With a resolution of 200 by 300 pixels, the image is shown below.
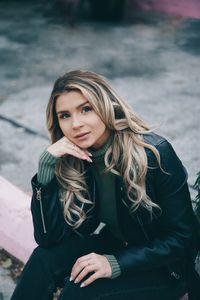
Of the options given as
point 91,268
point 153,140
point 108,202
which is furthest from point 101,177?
point 91,268

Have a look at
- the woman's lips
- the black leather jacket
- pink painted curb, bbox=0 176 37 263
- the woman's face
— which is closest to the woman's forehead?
the woman's face

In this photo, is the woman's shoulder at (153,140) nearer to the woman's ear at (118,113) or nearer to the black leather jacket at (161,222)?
the black leather jacket at (161,222)

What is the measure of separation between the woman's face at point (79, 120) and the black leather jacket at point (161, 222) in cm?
24

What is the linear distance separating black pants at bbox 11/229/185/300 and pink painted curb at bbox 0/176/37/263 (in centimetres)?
75

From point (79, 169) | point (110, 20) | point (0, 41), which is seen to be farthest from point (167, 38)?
Result: point (79, 169)

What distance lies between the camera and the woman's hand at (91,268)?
250 centimetres

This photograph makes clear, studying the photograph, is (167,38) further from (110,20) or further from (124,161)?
(124,161)

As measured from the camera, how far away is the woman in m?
2.51

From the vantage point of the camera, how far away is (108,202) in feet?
9.00

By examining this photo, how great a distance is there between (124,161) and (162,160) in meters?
0.19

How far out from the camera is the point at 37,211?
2.74 metres

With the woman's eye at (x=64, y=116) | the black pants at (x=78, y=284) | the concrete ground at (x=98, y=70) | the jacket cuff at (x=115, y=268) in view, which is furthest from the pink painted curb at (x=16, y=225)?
the woman's eye at (x=64, y=116)

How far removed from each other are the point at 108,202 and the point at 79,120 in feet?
1.57

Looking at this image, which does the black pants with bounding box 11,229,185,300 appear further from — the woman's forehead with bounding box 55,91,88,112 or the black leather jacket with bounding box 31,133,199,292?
the woman's forehead with bounding box 55,91,88,112
